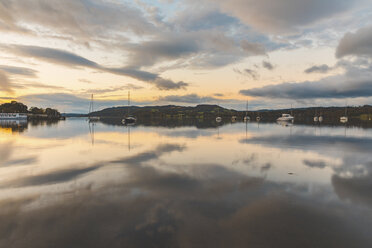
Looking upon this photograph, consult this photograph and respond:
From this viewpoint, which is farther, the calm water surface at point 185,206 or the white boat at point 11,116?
the white boat at point 11,116

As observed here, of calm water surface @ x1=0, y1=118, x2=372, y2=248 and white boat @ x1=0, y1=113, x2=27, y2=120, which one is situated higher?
white boat @ x1=0, y1=113, x2=27, y2=120

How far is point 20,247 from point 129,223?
330 centimetres

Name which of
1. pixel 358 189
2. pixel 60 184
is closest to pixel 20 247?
pixel 60 184

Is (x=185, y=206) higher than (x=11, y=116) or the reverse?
the reverse

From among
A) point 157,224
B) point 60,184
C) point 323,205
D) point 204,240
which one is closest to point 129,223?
point 157,224

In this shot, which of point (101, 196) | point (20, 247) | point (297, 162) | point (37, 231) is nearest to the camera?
point (20, 247)

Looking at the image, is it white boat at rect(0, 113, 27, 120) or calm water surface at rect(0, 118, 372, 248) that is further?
white boat at rect(0, 113, 27, 120)

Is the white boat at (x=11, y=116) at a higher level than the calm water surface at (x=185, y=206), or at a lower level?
higher

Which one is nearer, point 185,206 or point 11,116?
point 185,206

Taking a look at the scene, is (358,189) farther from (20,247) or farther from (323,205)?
(20,247)

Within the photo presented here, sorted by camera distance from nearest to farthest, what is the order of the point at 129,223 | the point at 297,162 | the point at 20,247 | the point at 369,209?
the point at 20,247, the point at 129,223, the point at 369,209, the point at 297,162

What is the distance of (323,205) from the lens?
32.6 ft

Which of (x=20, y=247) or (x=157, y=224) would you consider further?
(x=157, y=224)

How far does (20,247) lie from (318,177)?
15.9 metres
